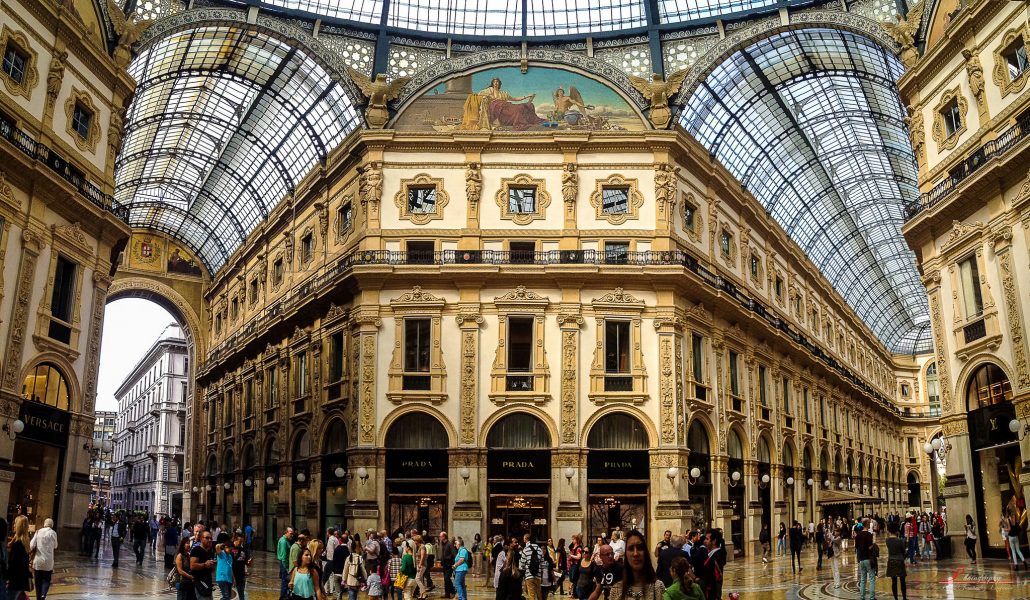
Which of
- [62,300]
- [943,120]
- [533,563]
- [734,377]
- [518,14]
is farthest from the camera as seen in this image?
[518,14]

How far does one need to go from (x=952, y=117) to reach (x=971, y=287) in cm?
680

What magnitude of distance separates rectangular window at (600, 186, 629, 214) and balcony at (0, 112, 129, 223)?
20068mm

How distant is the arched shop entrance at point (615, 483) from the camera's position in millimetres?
37344

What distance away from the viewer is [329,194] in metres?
45.1

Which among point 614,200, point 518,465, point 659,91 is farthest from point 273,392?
point 659,91

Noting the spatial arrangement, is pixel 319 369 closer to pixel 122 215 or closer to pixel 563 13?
pixel 122 215

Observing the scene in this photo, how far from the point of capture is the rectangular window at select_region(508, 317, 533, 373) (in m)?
38.3

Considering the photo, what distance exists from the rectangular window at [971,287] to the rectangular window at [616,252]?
1290 centimetres

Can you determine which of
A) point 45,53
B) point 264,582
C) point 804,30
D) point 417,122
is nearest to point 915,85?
point 804,30

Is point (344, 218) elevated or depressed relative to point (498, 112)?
depressed

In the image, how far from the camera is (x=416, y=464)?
123 feet

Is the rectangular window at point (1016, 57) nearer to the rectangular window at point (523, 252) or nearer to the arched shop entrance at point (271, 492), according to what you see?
the rectangular window at point (523, 252)

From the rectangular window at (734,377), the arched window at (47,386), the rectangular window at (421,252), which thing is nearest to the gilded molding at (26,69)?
the arched window at (47,386)

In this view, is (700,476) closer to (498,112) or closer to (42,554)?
(498,112)
